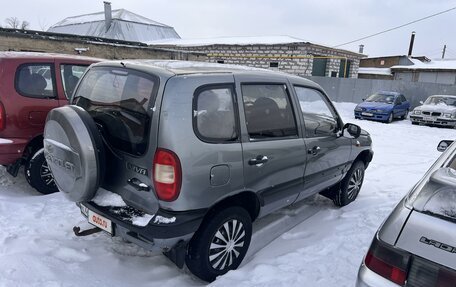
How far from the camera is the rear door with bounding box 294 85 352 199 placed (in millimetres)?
3670

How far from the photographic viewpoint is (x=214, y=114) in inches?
106

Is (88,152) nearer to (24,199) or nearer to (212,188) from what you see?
(212,188)

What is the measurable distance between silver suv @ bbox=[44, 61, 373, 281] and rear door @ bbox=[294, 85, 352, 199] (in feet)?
1.23

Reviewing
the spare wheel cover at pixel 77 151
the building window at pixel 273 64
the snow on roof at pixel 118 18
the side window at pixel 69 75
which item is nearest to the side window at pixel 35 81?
the side window at pixel 69 75

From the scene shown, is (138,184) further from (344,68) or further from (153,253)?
(344,68)

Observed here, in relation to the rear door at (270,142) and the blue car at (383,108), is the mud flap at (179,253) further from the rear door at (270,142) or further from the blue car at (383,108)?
the blue car at (383,108)

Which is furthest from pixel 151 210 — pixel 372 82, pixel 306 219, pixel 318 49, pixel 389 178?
pixel 318 49

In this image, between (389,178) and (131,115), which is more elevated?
(131,115)

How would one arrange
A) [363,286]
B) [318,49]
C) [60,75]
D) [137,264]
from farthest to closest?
[318,49]
[60,75]
[137,264]
[363,286]

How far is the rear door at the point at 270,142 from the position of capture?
292 centimetres

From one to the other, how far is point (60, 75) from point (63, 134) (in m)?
2.37

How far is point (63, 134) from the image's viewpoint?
268 cm

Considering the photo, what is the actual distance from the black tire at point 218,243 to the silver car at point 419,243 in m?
1.22

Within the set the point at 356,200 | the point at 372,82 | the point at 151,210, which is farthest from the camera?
the point at 372,82
